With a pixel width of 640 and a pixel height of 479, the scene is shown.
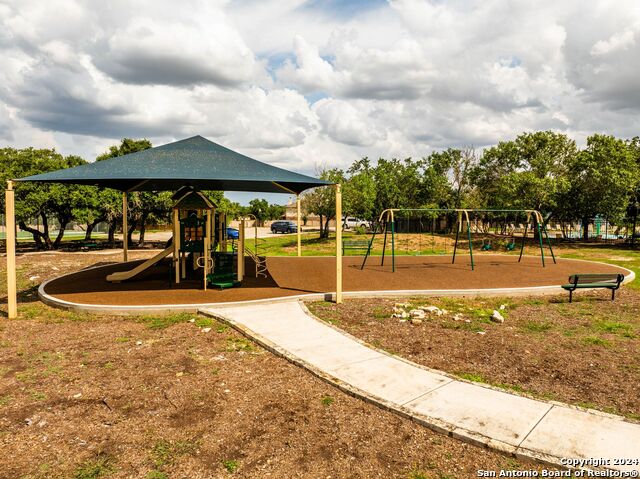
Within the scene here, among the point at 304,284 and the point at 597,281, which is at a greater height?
the point at 597,281

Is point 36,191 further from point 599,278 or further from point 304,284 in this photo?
point 599,278

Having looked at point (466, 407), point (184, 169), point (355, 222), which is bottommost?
point (466, 407)

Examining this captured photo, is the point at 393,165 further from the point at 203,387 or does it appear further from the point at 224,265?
the point at 203,387

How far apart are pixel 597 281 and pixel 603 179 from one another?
2126 centimetres

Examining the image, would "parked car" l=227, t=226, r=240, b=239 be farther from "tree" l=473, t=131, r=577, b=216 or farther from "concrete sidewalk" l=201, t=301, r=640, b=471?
"concrete sidewalk" l=201, t=301, r=640, b=471

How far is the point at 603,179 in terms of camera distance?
95.0ft

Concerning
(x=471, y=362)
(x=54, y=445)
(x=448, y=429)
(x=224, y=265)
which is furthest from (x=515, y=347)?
(x=224, y=265)

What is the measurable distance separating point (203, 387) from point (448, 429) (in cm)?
338

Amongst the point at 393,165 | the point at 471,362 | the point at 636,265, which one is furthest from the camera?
the point at 393,165

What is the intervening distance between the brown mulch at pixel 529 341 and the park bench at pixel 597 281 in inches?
18.2

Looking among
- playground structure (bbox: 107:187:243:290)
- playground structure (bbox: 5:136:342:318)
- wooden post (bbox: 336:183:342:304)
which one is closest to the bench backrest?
wooden post (bbox: 336:183:342:304)

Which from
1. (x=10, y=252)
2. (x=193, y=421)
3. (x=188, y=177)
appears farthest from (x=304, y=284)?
(x=193, y=421)

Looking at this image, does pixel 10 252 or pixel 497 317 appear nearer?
pixel 10 252

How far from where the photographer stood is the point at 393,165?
51375 millimetres
